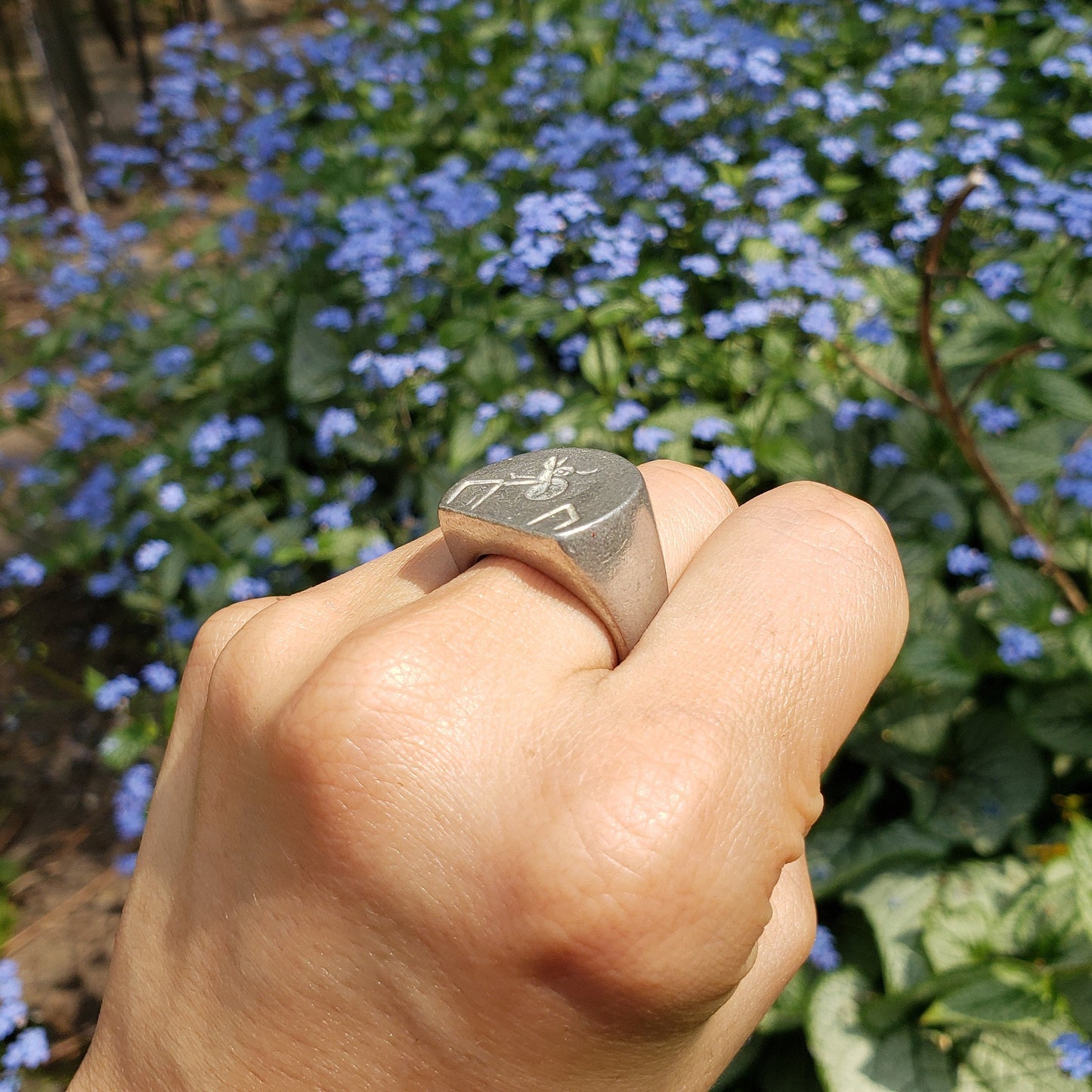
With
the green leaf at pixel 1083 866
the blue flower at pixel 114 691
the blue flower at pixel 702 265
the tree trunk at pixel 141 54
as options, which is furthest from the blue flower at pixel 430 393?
the tree trunk at pixel 141 54

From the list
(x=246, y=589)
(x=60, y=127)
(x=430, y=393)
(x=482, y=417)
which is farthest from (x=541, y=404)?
(x=60, y=127)

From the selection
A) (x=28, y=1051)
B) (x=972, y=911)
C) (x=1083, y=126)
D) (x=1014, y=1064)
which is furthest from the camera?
(x=1083, y=126)

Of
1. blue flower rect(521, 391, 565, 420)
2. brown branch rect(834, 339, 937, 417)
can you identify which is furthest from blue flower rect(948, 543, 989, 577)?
blue flower rect(521, 391, 565, 420)

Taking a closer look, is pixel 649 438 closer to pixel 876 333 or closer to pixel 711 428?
pixel 711 428

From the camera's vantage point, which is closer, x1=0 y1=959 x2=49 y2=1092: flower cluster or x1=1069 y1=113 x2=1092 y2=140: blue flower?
x1=0 y1=959 x2=49 y2=1092: flower cluster

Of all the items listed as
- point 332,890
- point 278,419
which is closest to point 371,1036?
point 332,890

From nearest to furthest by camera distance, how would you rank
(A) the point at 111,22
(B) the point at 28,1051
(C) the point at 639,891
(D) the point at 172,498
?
(C) the point at 639,891, (B) the point at 28,1051, (D) the point at 172,498, (A) the point at 111,22

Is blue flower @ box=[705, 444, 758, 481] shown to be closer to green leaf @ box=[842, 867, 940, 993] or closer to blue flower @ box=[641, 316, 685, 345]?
blue flower @ box=[641, 316, 685, 345]
